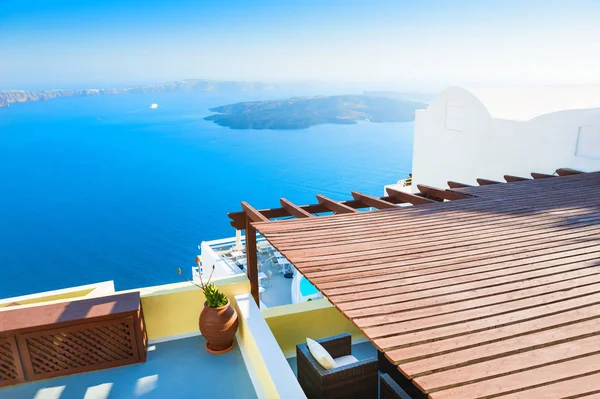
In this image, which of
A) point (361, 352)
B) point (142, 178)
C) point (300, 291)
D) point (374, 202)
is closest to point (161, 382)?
point (361, 352)

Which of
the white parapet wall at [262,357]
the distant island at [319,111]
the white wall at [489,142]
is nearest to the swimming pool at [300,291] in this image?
the white wall at [489,142]

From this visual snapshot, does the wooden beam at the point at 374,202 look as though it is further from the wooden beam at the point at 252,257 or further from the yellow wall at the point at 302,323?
the wooden beam at the point at 252,257

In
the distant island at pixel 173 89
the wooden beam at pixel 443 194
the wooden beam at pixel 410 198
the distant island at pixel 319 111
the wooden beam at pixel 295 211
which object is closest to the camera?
the wooden beam at pixel 295 211

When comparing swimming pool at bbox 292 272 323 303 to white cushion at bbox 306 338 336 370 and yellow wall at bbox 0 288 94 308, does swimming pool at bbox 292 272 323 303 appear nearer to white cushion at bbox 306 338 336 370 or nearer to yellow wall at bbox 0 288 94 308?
yellow wall at bbox 0 288 94 308

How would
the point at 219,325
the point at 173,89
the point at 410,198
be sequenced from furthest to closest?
the point at 173,89 → the point at 410,198 → the point at 219,325

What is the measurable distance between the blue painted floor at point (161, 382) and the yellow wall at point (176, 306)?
32cm

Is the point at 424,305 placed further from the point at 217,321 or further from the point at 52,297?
the point at 52,297

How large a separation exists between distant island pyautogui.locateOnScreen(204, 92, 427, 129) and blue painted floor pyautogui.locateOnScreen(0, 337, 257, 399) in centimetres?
8394

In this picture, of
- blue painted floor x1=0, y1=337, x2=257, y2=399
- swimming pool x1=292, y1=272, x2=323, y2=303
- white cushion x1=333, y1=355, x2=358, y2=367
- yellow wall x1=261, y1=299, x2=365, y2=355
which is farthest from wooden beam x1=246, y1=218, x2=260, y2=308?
swimming pool x1=292, y1=272, x2=323, y2=303

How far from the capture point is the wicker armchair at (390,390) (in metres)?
3.29

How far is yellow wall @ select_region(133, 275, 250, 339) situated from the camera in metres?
4.99

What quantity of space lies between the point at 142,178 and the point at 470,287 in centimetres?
6398

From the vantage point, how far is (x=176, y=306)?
507 cm

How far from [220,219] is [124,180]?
21747mm
